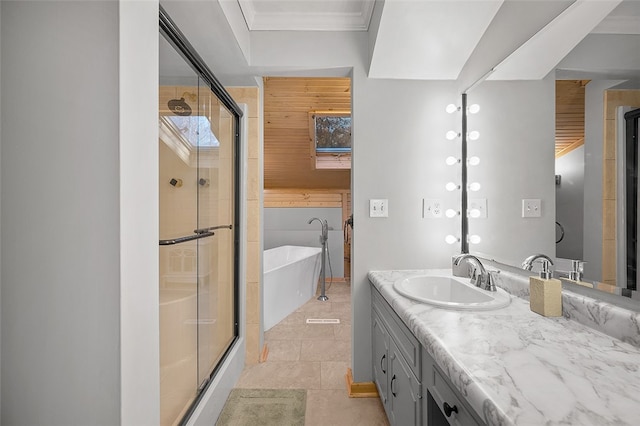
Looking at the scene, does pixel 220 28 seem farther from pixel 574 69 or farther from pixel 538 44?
pixel 574 69

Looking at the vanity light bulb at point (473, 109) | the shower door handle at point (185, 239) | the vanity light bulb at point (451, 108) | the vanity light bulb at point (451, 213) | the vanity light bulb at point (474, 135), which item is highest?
the vanity light bulb at point (451, 108)

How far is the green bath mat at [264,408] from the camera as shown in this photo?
1.64 meters

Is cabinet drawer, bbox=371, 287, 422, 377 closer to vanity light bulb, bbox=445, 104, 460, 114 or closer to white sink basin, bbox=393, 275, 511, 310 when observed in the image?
white sink basin, bbox=393, 275, 511, 310

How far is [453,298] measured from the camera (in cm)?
158

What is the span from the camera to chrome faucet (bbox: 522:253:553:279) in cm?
111

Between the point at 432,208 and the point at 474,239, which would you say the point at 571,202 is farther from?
the point at 432,208

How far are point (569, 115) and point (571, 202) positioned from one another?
339 mm

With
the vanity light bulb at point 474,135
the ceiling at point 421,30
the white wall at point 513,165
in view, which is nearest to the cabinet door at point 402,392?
the white wall at point 513,165

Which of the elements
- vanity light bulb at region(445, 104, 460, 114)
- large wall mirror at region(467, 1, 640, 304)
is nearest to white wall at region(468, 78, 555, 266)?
large wall mirror at region(467, 1, 640, 304)

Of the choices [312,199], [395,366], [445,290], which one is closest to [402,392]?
[395,366]

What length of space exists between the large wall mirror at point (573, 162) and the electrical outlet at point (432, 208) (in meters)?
0.32

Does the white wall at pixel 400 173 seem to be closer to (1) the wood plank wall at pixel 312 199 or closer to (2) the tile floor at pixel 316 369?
(2) the tile floor at pixel 316 369

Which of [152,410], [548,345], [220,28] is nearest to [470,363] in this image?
[548,345]

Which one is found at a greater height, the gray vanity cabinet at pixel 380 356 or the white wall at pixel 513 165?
the white wall at pixel 513 165
